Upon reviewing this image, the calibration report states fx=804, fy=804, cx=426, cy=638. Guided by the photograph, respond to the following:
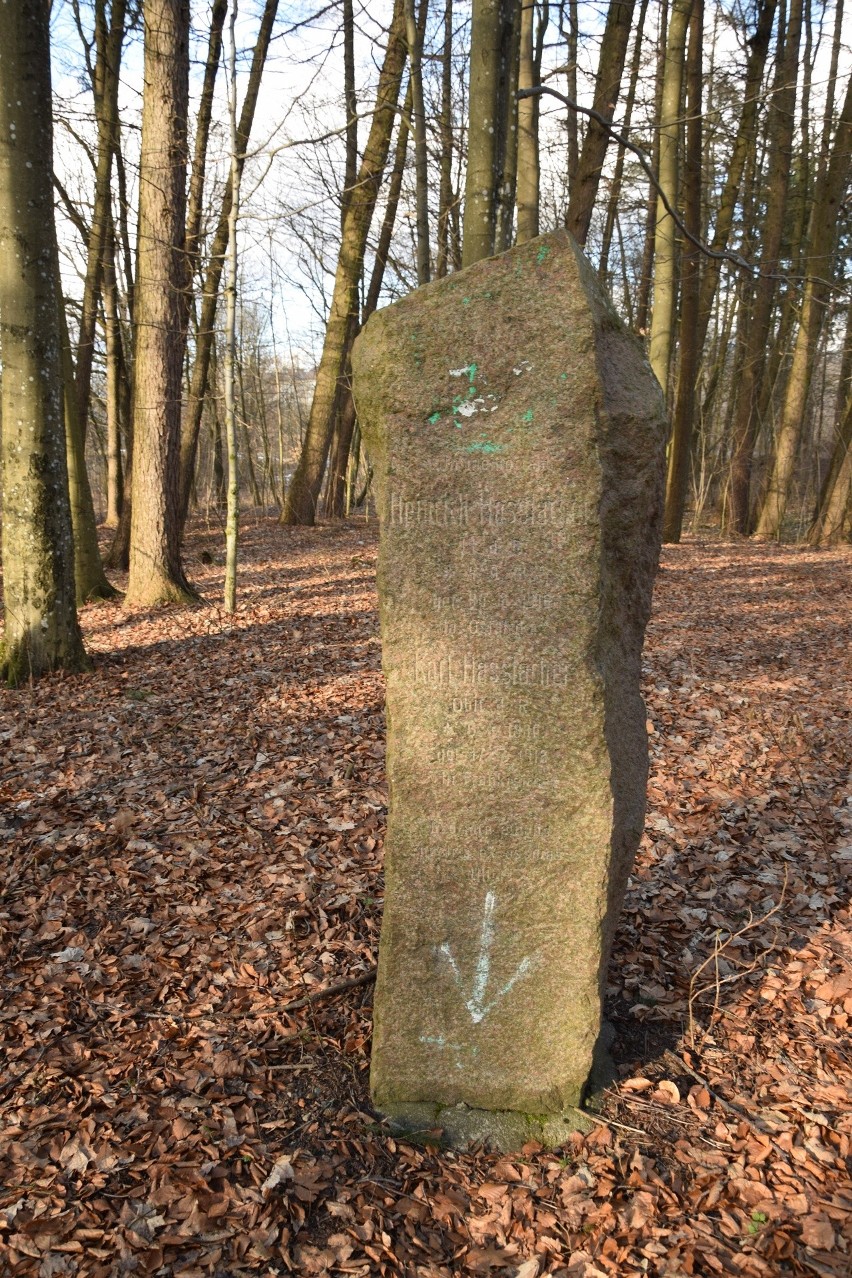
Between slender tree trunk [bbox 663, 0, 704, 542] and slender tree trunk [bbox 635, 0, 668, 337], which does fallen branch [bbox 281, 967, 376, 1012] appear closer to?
slender tree trunk [bbox 635, 0, 668, 337]

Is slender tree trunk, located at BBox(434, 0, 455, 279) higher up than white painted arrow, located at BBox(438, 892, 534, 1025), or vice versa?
slender tree trunk, located at BBox(434, 0, 455, 279)

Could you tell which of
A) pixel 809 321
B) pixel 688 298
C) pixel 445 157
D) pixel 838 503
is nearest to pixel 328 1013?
pixel 445 157

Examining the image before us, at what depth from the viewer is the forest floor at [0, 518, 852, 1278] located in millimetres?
2426

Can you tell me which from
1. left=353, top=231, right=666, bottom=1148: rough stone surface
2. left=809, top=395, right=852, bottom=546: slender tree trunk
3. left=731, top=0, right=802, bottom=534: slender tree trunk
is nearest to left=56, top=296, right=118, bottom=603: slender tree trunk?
left=353, top=231, right=666, bottom=1148: rough stone surface

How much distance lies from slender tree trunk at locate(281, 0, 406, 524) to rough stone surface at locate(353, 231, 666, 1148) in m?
12.2

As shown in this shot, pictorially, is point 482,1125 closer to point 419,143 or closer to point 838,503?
point 419,143

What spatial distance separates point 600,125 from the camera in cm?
963

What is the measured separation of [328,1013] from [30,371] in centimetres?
549

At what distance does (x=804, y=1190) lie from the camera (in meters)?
2.49

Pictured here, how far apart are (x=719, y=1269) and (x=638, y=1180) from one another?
336mm

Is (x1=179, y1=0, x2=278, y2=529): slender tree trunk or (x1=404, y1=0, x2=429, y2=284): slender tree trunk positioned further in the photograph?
(x1=179, y1=0, x2=278, y2=529): slender tree trunk

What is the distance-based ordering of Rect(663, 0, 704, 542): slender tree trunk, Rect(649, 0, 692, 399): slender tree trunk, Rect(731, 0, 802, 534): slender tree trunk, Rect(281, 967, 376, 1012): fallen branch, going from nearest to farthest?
1. Rect(281, 967, 376, 1012): fallen branch
2. Rect(649, 0, 692, 399): slender tree trunk
3. Rect(663, 0, 704, 542): slender tree trunk
4. Rect(731, 0, 802, 534): slender tree trunk

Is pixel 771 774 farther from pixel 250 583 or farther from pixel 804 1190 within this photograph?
pixel 250 583

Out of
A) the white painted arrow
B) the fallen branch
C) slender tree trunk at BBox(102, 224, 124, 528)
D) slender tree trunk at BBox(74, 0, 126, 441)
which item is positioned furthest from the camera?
slender tree trunk at BBox(102, 224, 124, 528)
